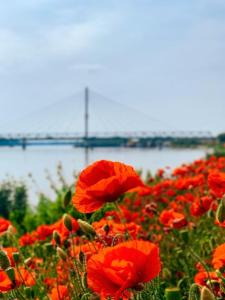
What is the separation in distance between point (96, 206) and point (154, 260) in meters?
0.33

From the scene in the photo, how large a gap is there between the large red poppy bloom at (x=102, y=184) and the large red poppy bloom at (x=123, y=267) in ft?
0.81

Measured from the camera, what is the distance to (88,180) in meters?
1.31

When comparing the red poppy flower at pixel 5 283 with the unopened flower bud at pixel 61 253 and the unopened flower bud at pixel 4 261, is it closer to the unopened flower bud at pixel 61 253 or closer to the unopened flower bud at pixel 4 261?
the unopened flower bud at pixel 4 261

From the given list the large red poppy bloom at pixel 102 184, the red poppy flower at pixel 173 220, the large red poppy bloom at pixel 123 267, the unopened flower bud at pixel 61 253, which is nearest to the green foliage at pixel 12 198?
the red poppy flower at pixel 173 220

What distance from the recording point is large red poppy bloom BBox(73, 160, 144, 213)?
1223 millimetres

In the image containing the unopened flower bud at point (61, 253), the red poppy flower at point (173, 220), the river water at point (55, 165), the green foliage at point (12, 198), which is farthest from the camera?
the river water at point (55, 165)

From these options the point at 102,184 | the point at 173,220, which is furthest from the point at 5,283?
the point at 173,220

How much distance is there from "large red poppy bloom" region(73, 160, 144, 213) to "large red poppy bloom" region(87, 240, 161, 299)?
0.25 m

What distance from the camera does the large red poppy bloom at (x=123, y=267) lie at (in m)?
0.95

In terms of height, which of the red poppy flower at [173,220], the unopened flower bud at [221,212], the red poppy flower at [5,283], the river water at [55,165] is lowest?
the river water at [55,165]

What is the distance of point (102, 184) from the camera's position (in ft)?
3.99

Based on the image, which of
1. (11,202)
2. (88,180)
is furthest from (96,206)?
(11,202)

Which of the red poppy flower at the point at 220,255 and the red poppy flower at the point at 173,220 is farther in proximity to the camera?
the red poppy flower at the point at 173,220

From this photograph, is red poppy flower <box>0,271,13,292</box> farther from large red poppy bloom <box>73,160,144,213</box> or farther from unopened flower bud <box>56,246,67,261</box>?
large red poppy bloom <box>73,160,144,213</box>
